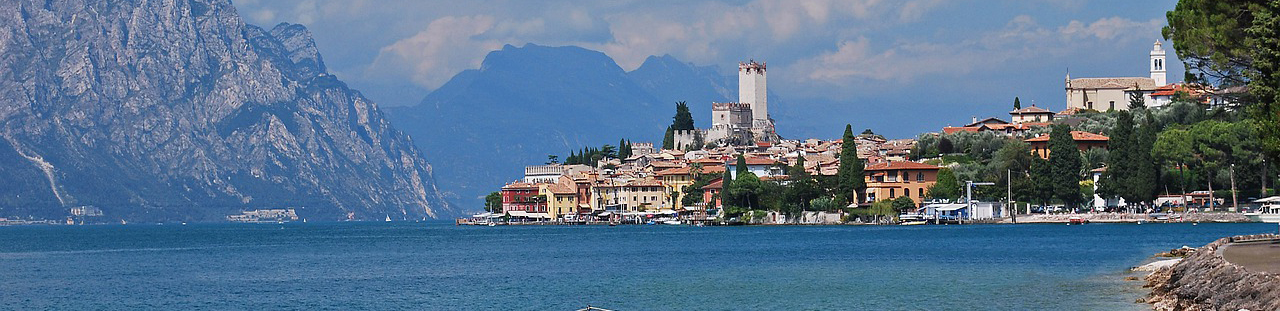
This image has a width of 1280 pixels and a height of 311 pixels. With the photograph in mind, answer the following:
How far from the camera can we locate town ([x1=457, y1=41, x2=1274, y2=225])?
8831cm

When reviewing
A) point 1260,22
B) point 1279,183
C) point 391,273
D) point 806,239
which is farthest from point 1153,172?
point 1260,22

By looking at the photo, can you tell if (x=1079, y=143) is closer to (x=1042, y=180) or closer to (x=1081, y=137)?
(x=1081, y=137)

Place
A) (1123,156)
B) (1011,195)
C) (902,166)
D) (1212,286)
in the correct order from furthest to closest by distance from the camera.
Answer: (902,166) → (1011,195) → (1123,156) → (1212,286)

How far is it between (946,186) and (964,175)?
167cm

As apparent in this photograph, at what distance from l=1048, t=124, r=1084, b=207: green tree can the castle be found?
238ft

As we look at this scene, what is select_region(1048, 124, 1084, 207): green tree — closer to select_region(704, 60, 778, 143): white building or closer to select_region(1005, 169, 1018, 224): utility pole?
select_region(1005, 169, 1018, 224): utility pole

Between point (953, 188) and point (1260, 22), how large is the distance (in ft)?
231

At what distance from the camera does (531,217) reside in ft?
463

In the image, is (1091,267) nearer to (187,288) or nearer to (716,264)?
(716,264)

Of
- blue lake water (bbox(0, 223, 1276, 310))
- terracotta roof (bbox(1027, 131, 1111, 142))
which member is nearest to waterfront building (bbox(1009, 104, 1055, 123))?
terracotta roof (bbox(1027, 131, 1111, 142))

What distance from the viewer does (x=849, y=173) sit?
4099 inches

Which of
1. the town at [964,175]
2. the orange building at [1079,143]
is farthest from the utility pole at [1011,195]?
the orange building at [1079,143]

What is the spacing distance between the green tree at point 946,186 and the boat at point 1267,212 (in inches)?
862

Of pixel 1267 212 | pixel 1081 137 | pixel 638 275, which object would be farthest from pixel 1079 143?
pixel 638 275
